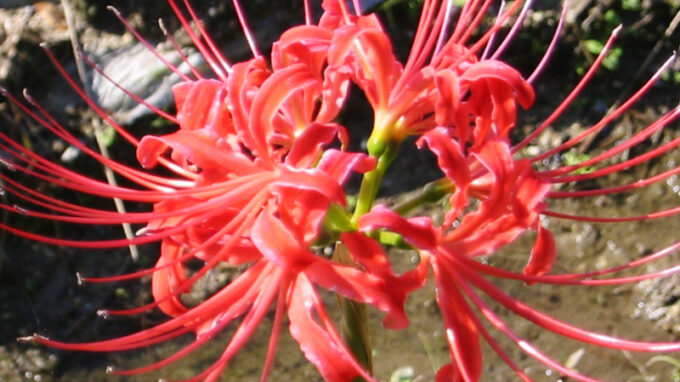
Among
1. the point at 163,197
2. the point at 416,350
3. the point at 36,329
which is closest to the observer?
the point at 163,197

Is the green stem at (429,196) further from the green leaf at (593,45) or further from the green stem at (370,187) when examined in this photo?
the green leaf at (593,45)

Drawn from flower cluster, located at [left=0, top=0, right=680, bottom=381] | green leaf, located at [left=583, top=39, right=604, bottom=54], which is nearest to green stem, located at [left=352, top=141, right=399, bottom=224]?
flower cluster, located at [left=0, top=0, right=680, bottom=381]

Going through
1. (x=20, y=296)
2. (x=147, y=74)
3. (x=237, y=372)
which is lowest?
(x=237, y=372)

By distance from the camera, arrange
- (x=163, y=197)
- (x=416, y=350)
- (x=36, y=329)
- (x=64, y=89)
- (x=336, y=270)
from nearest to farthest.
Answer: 1. (x=336, y=270)
2. (x=163, y=197)
3. (x=416, y=350)
4. (x=36, y=329)
5. (x=64, y=89)

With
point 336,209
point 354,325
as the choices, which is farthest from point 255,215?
point 354,325

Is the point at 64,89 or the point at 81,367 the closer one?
the point at 81,367

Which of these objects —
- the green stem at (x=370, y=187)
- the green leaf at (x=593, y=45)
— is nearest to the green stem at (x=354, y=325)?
the green stem at (x=370, y=187)

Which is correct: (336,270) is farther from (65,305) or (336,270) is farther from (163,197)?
(65,305)

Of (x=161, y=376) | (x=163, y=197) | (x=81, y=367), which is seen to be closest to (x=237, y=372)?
(x=161, y=376)

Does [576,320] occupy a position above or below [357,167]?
below
